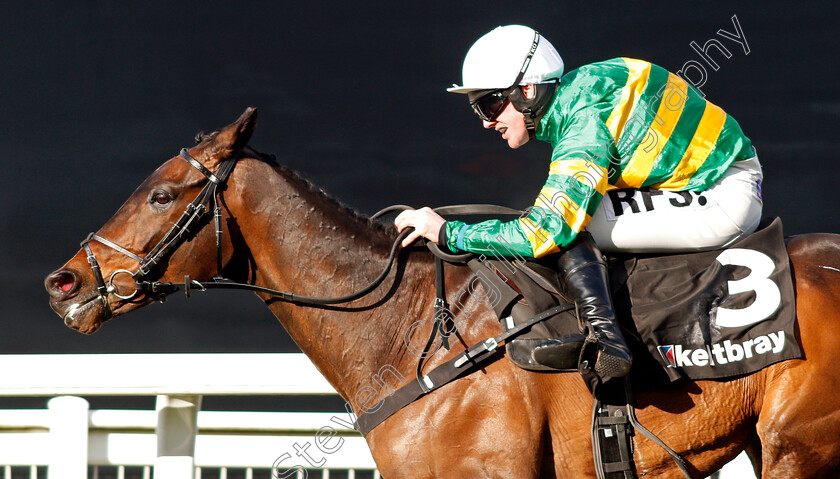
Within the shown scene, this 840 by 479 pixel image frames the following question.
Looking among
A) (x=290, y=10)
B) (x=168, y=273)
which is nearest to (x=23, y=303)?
(x=290, y=10)

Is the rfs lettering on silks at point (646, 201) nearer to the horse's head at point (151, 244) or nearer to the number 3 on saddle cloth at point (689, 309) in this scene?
the number 3 on saddle cloth at point (689, 309)

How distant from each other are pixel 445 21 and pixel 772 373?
356 centimetres

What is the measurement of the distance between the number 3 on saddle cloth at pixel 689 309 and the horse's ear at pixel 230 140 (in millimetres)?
885

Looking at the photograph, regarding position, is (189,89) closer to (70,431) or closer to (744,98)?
(70,431)

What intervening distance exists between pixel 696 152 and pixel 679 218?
0.21 m

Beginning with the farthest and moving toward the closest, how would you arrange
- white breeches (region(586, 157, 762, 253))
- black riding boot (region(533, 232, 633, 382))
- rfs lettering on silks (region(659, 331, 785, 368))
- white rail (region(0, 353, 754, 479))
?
white rail (region(0, 353, 754, 479))
white breeches (region(586, 157, 762, 253))
rfs lettering on silks (region(659, 331, 785, 368))
black riding boot (region(533, 232, 633, 382))

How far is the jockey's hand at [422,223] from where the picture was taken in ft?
8.12

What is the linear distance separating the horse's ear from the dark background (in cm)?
254

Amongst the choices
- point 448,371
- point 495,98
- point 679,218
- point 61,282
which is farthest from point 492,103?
point 61,282

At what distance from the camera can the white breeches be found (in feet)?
7.84

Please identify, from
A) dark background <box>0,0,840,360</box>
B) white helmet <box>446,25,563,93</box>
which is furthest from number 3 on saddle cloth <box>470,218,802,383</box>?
dark background <box>0,0,840,360</box>

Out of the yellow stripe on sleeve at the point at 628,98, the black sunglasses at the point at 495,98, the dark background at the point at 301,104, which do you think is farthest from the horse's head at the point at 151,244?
the dark background at the point at 301,104

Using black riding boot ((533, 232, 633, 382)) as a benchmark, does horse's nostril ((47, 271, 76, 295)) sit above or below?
above

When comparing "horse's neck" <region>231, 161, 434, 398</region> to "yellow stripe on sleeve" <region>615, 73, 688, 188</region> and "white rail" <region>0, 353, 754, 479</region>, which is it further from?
"yellow stripe on sleeve" <region>615, 73, 688, 188</region>
